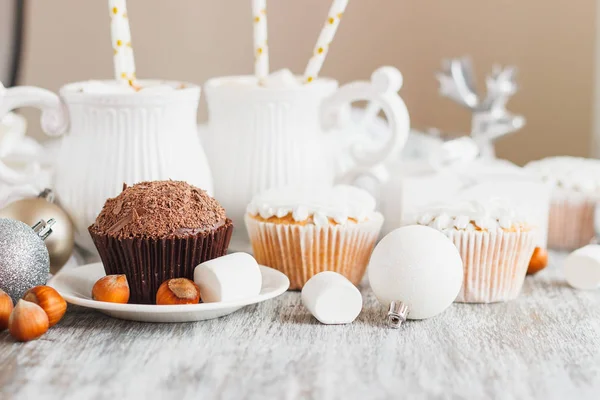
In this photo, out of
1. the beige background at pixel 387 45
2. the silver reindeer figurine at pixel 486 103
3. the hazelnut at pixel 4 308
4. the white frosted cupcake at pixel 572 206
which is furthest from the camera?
the beige background at pixel 387 45

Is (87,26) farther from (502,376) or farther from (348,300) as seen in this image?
(502,376)

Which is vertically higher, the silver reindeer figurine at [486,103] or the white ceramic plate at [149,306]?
the silver reindeer figurine at [486,103]

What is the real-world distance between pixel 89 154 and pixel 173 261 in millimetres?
215

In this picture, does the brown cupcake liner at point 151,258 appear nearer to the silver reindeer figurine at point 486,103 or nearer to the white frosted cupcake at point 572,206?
the white frosted cupcake at point 572,206

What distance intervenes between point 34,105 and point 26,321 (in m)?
0.32

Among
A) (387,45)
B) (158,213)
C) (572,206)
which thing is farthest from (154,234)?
(387,45)

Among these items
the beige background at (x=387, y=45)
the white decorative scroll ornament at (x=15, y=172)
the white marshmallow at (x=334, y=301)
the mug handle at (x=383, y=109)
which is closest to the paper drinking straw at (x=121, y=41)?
the white decorative scroll ornament at (x=15, y=172)

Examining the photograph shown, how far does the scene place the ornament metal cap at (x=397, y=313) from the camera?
85 cm

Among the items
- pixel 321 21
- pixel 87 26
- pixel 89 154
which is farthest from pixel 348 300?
pixel 87 26

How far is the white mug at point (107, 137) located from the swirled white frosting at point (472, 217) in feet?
0.95

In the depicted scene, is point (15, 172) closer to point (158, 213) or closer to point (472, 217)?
point (158, 213)

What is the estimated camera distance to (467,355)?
0.78 m

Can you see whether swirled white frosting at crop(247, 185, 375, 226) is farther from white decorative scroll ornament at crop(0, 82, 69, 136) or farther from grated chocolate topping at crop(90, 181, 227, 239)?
white decorative scroll ornament at crop(0, 82, 69, 136)

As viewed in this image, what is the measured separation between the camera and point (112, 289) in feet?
2.74
